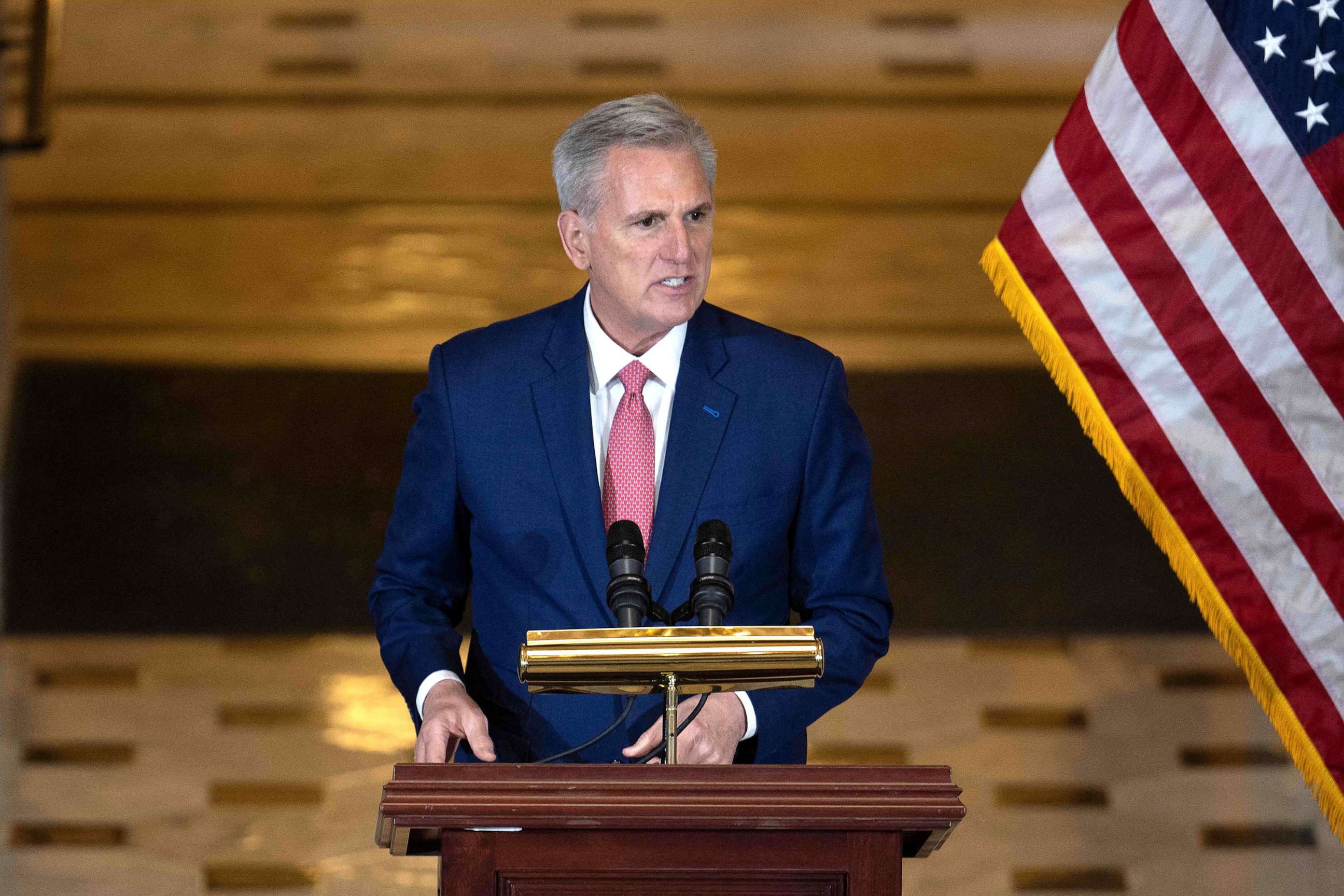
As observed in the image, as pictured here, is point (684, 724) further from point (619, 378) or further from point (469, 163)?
point (469, 163)

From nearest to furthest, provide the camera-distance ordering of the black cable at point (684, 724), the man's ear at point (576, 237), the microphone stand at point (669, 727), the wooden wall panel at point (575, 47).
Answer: the microphone stand at point (669, 727), the black cable at point (684, 724), the man's ear at point (576, 237), the wooden wall panel at point (575, 47)

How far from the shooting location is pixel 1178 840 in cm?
400

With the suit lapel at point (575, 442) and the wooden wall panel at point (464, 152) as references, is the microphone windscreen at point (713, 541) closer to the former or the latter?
the suit lapel at point (575, 442)

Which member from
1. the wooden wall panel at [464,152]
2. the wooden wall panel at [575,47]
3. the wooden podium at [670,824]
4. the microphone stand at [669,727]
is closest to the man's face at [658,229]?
the microphone stand at [669,727]

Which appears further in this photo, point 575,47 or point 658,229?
point 575,47

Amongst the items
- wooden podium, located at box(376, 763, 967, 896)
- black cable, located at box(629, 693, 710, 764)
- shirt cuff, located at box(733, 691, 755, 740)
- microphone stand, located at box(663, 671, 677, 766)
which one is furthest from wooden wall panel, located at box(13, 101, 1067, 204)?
wooden podium, located at box(376, 763, 967, 896)

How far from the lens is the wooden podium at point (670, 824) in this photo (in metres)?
1.45

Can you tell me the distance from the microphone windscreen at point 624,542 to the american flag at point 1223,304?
3.73 ft

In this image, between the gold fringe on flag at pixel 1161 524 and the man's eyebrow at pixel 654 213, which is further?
the gold fringe on flag at pixel 1161 524

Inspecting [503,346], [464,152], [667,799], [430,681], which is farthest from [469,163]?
[667,799]

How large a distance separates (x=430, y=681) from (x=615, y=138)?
65 cm

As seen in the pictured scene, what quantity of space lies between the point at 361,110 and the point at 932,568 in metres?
2.31

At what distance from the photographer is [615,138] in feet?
6.79

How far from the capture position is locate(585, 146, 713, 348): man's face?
2.03 m
